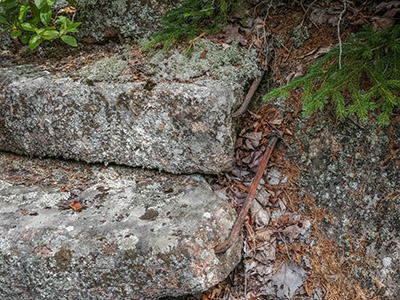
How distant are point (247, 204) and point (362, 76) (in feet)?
4.09

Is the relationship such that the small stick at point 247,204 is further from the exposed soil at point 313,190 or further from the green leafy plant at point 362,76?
the green leafy plant at point 362,76

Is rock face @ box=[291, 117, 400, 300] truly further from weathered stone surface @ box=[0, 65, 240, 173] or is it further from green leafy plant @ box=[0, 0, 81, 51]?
green leafy plant @ box=[0, 0, 81, 51]

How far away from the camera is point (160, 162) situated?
2.72 meters

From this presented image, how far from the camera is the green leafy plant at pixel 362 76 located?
1.96 m

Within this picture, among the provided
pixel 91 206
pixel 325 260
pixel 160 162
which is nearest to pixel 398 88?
pixel 325 260

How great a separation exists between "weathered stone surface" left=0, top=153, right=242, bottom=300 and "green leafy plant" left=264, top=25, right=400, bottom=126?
1024 mm

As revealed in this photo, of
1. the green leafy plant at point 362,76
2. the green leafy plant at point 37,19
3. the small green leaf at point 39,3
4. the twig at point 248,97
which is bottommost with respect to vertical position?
the twig at point 248,97

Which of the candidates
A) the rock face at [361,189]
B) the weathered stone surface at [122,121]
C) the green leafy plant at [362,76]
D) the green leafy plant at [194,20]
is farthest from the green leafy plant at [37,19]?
the rock face at [361,189]

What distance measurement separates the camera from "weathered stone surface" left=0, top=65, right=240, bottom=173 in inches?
100

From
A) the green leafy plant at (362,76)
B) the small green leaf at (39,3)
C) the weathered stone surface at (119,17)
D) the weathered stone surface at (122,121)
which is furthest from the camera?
the weathered stone surface at (119,17)

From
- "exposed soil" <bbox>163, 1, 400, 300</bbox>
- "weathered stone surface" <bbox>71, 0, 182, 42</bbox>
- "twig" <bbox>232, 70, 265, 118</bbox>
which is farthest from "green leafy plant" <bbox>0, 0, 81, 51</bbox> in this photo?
"exposed soil" <bbox>163, 1, 400, 300</bbox>

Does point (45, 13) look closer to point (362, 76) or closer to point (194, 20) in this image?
point (194, 20)

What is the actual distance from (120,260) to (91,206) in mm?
537

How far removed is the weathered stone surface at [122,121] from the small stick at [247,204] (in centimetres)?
25
